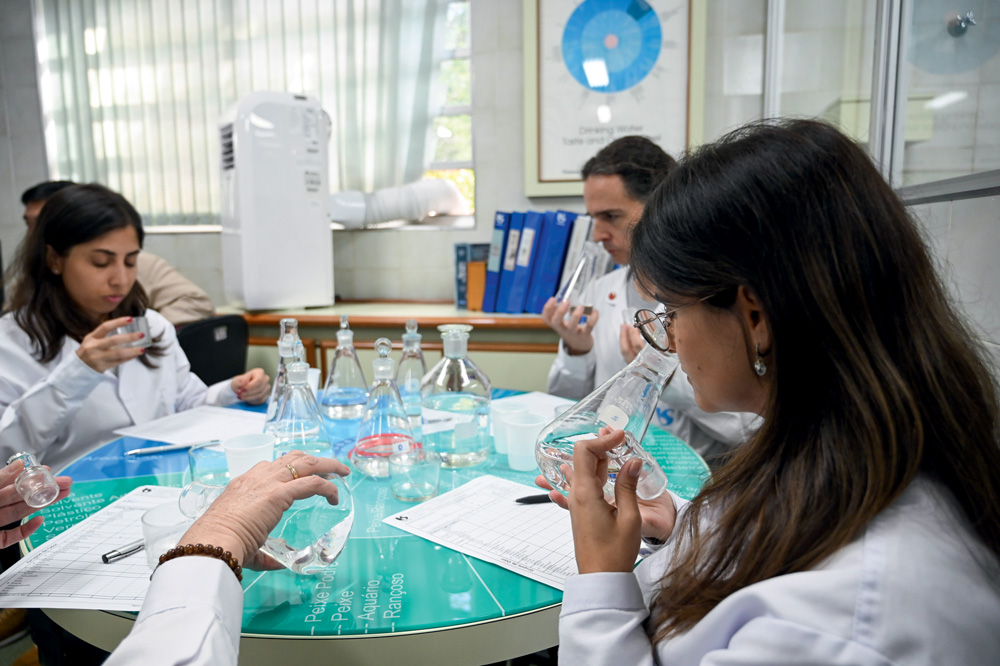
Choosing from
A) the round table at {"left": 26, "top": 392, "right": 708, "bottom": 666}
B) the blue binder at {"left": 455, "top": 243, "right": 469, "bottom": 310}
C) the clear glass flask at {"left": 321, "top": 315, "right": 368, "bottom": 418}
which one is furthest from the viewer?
the blue binder at {"left": 455, "top": 243, "right": 469, "bottom": 310}

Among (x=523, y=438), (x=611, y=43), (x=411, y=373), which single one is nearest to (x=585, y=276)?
(x=411, y=373)

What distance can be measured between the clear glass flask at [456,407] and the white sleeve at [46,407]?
822mm

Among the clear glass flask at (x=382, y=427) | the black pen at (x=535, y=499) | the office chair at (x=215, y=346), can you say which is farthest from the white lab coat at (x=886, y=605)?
the office chair at (x=215, y=346)

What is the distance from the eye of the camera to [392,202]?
3016 millimetres

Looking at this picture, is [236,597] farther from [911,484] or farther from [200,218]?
[200,218]

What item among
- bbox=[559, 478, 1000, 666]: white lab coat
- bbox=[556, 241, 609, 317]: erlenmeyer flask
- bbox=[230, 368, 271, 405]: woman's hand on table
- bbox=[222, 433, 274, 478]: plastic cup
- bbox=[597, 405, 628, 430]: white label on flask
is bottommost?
bbox=[230, 368, 271, 405]: woman's hand on table

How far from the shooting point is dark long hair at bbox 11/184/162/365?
162cm

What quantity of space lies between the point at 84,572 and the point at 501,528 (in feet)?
1.88

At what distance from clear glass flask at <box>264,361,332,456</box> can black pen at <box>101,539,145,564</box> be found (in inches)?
11.5

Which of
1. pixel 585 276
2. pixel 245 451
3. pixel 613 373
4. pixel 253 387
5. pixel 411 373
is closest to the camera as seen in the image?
pixel 245 451

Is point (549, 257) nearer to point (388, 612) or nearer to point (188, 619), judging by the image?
point (388, 612)

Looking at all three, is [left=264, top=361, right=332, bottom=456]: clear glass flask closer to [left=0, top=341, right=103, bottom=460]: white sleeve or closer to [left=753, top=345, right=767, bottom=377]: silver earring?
[left=0, top=341, right=103, bottom=460]: white sleeve

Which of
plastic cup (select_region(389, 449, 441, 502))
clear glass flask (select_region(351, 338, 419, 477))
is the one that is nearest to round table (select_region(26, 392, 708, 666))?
plastic cup (select_region(389, 449, 441, 502))

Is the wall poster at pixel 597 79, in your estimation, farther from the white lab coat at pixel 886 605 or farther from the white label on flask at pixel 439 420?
the white lab coat at pixel 886 605
